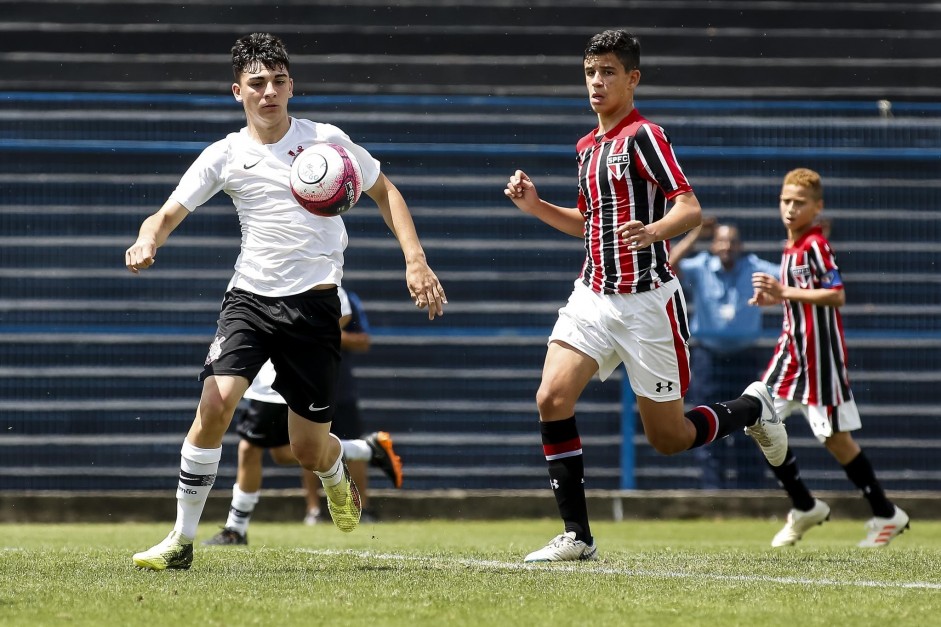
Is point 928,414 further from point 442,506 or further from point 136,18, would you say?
point 136,18

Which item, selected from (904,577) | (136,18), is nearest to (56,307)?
(136,18)

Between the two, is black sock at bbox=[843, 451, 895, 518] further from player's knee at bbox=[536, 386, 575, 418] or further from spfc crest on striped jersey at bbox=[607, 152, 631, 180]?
spfc crest on striped jersey at bbox=[607, 152, 631, 180]

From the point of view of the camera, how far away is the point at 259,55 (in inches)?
217

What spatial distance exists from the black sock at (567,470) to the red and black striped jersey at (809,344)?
6.84 feet

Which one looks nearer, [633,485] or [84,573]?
[84,573]

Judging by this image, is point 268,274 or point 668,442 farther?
point 668,442

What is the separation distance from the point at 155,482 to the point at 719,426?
566 centimetres

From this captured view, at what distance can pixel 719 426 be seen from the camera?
20.1 ft

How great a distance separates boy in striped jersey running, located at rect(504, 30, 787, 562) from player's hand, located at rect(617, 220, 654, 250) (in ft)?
1.17

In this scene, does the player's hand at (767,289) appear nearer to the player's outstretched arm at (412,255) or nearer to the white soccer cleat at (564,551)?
the white soccer cleat at (564,551)

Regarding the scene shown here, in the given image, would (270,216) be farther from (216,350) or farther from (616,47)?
(616,47)

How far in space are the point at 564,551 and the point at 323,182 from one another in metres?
1.70

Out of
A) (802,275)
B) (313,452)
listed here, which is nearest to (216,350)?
(313,452)

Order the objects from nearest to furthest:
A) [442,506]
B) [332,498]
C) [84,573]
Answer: [84,573]
[332,498]
[442,506]
